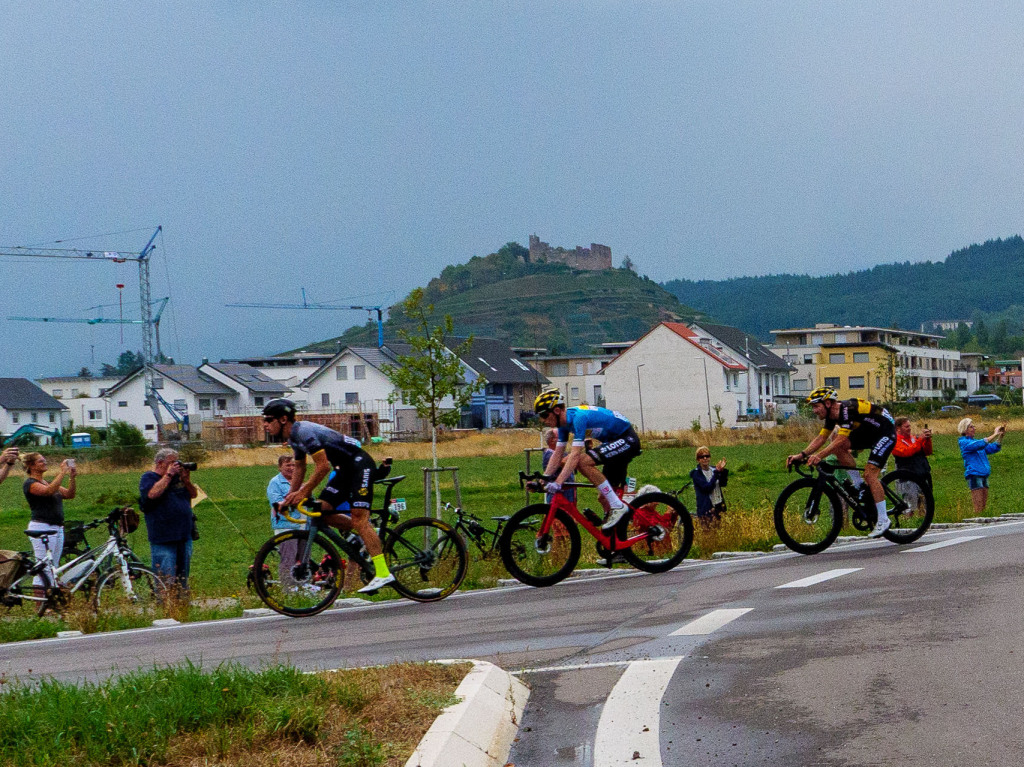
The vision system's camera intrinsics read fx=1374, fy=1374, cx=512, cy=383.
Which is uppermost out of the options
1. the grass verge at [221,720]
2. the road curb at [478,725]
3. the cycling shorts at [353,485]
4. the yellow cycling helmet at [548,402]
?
the yellow cycling helmet at [548,402]

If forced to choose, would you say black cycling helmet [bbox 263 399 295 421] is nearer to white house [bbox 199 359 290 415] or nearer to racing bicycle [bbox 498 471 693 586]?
racing bicycle [bbox 498 471 693 586]

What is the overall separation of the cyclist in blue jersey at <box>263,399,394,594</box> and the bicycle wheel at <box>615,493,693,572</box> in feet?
8.32

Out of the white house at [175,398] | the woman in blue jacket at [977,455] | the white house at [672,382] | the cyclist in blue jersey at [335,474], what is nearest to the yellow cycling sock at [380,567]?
the cyclist in blue jersey at [335,474]

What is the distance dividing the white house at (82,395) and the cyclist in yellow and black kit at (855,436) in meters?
120

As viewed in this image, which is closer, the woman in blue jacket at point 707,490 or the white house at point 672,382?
the woman in blue jacket at point 707,490

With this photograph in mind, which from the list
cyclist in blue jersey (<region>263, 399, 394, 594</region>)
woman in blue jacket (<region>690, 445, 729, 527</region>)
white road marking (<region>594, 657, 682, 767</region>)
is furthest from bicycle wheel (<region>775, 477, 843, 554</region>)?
white road marking (<region>594, 657, 682, 767</region>)

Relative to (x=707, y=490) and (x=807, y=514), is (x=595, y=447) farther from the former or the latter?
(x=707, y=490)

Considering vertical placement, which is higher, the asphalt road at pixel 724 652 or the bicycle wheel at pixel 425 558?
the bicycle wheel at pixel 425 558

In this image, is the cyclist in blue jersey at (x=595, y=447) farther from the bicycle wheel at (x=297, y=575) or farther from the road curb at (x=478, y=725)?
the road curb at (x=478, y=725)

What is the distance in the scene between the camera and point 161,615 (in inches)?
506

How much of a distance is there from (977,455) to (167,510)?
13.2 m

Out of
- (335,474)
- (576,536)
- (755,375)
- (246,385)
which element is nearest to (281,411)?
(335,474)

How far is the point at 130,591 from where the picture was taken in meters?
13.3

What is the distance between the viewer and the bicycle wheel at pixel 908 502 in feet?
49.5
